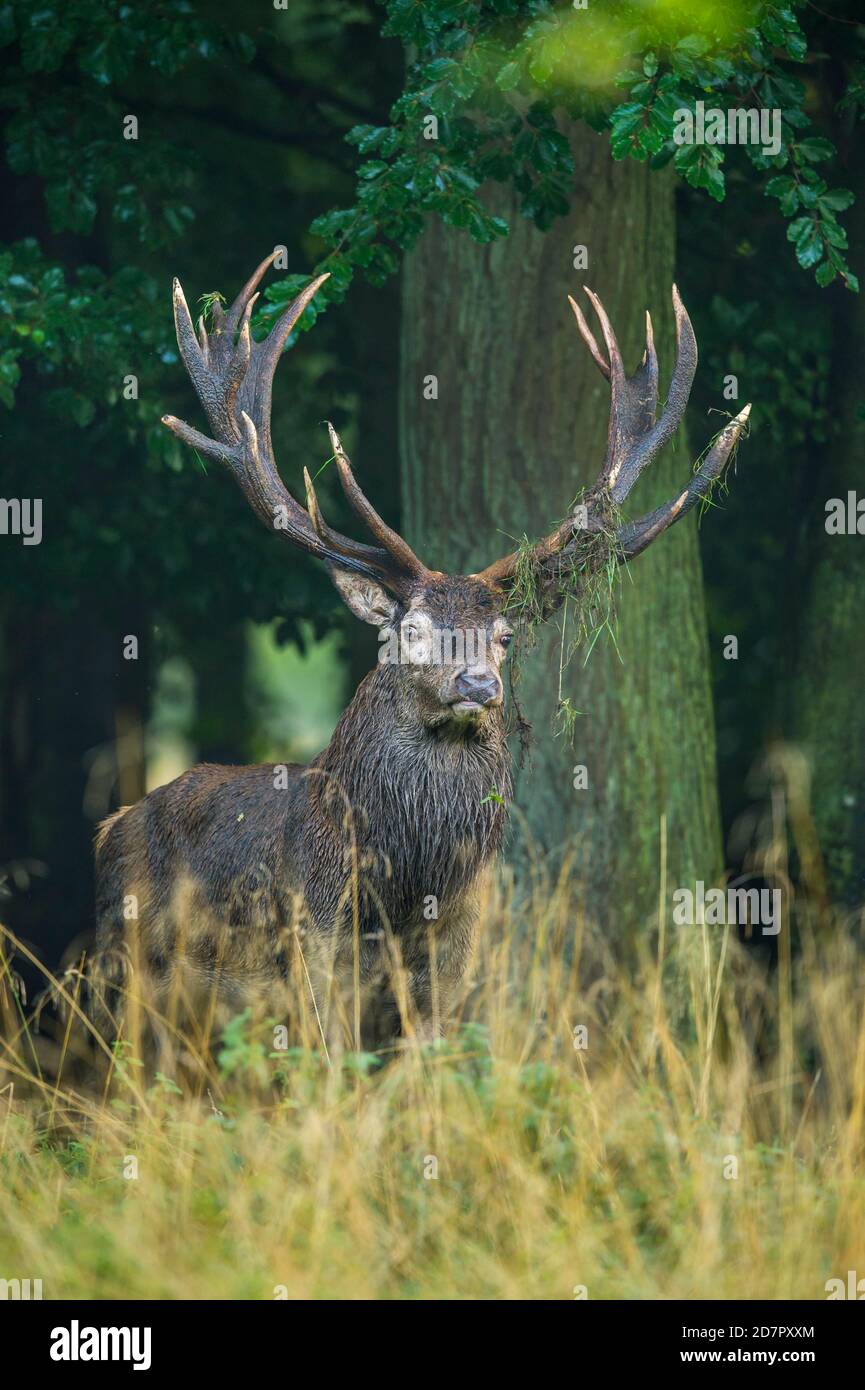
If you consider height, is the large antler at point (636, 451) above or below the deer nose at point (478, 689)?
above

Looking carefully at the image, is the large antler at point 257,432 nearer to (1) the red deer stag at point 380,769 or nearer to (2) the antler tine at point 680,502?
(1) the red deer stag at point 380,769

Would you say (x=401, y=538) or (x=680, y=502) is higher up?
(x=680, y=502)

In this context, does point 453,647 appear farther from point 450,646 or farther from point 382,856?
point 382,856

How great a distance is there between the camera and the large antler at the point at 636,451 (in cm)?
635

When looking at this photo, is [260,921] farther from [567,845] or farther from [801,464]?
[801,464]

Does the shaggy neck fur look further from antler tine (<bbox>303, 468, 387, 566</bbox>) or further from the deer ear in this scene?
antler tine (<bbox>303, 468, 387, 566</bbox>)

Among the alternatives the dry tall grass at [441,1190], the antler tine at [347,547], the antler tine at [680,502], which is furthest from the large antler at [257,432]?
the dry tall grass at [441,1190]

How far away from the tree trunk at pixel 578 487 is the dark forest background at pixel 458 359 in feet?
0.05

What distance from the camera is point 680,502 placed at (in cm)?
645

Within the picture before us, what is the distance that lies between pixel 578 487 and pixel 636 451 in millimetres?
1162

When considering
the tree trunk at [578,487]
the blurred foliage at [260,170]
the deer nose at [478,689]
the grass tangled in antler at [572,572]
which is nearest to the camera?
the deer nose at [478,689]

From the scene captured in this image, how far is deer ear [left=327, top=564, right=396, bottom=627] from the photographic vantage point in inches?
251

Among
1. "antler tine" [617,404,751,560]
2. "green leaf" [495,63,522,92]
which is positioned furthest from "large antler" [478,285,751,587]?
"green leaf" [495,63,522,92]

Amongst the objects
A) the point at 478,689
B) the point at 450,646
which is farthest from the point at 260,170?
the point at 478,689
